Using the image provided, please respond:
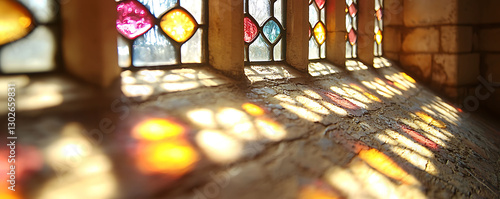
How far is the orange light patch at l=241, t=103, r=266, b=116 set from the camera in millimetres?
1350

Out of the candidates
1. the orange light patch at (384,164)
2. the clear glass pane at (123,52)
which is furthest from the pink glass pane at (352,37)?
the clear glass pane at (123,52)

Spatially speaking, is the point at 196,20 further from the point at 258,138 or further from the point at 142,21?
the point at 258,138

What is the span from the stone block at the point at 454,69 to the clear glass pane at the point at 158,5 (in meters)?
2.96

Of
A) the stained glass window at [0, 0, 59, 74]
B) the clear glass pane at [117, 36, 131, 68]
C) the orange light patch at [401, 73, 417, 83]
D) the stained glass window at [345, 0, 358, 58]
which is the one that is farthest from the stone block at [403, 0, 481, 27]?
the stained glass window at [0, 0, 59, 74]

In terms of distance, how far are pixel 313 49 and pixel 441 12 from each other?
1622mm

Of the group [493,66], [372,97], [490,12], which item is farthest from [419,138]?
[490,12]

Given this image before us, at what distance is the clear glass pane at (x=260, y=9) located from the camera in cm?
207

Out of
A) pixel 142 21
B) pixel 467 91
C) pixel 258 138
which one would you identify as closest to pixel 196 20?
pixel 142 21

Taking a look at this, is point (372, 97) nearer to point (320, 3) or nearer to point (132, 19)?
point (320, 3)

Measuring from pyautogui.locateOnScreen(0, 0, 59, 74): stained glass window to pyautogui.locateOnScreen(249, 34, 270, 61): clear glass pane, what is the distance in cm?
115
